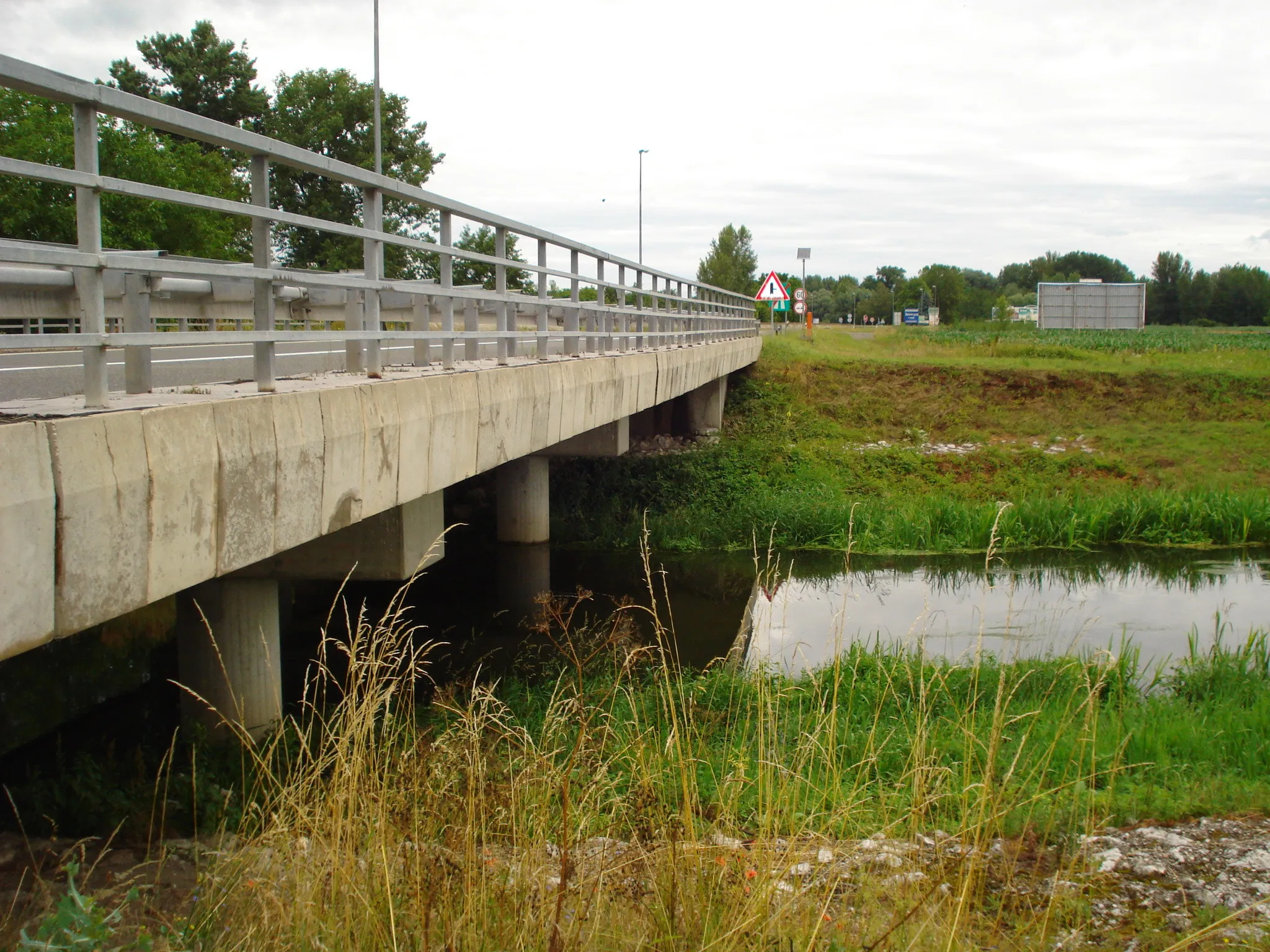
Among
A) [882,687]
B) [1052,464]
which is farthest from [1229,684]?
[1052,464]

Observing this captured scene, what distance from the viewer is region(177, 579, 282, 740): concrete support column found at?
24.6 feet

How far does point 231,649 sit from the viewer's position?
7.53 meters

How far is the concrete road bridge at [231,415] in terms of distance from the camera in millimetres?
3596

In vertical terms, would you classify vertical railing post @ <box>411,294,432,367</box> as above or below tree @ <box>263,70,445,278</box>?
below

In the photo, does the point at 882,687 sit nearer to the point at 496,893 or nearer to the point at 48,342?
the point at 496,893

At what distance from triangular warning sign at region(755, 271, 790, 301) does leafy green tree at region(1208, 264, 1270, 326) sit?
9705cm

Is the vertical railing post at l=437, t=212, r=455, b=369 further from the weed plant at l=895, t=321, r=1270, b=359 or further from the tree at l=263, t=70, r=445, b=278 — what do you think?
the tree at l=263, t=70, r=445, b=278

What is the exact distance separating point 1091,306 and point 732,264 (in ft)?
116

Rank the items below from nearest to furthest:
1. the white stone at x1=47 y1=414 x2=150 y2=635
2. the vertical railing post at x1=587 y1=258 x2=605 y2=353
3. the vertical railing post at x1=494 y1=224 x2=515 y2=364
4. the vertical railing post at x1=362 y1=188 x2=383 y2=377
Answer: the white stone at x1=47 y1=414 x2=150 y2=635
the vertical railing post at x1=362 y1=188 x2=383 y2=377
the vertical railing post at x1=494 y1=224 x2=515 y2=364
the vertical railing post at x1=587 y1=258 x2=605 y2=353

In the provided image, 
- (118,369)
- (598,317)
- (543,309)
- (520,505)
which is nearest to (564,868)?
(118,369)

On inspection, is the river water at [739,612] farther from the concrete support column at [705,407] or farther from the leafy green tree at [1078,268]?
the leafy green tree at [1078,268]

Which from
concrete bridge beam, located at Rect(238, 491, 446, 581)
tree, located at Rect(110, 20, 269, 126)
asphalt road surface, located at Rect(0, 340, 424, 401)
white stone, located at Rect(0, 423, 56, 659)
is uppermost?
tree, located at Rect(110, 20, 269, 126)

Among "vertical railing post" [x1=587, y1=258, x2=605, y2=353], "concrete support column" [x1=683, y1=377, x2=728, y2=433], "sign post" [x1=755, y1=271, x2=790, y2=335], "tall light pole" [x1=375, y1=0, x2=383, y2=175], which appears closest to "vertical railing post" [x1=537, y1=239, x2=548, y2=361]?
"vertical railing post" [x1=587, y1=258, x2=605, y2=353]

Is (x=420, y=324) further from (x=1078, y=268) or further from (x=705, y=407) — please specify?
(x=1078, y=268)
